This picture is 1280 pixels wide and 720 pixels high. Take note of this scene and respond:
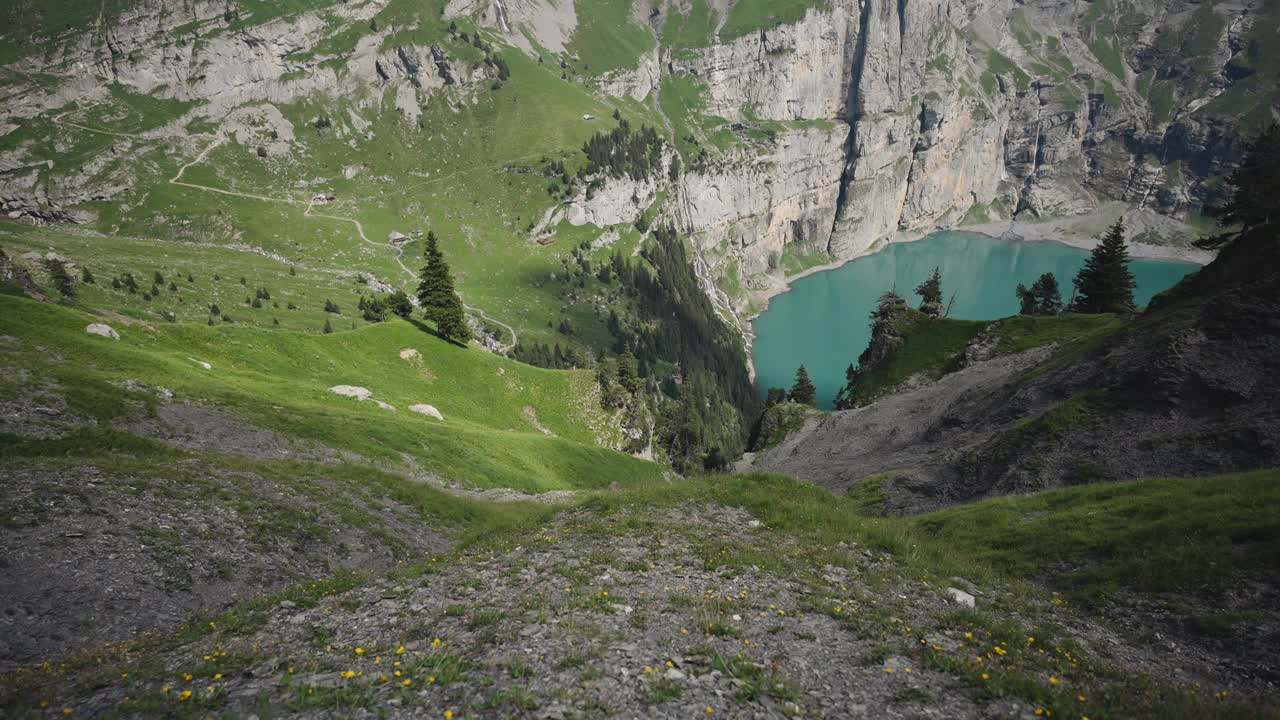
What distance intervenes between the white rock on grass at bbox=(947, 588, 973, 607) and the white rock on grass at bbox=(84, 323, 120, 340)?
4602cm

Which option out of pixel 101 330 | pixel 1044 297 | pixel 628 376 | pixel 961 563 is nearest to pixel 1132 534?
pixel 961 563

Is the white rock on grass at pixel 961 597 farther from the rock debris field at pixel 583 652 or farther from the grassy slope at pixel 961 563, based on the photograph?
the grassy slope at pixel 961 563

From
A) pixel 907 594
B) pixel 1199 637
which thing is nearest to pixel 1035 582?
pixel 1199 637

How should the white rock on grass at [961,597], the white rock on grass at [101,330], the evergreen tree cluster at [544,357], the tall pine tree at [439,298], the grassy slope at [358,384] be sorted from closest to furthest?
the white rock on grass at [961,597], the grassy slope at [358,384], the white rock on grass at [101,330], the tall pine tree at [439,298], the evergreen tree cluster at [544,357]

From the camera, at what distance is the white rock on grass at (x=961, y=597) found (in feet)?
45.3

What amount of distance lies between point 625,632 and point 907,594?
327 inches

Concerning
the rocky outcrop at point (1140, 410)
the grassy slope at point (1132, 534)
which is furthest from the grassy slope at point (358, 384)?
the grassy slope at point (1132, 534)

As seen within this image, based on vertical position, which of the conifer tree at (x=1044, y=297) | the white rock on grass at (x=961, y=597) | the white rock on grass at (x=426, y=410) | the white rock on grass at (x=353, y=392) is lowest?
the white rock on grass at (x=426, y=410)

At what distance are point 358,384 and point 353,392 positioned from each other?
348 centimetres

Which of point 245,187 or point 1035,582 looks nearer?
point 1035,582

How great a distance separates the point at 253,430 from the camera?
26500 mm

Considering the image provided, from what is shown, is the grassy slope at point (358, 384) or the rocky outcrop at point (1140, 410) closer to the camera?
the rocky outcrop at point (1140, 410)

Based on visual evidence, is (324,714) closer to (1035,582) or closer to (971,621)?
(971,621)

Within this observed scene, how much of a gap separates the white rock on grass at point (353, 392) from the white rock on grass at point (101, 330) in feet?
40.9
